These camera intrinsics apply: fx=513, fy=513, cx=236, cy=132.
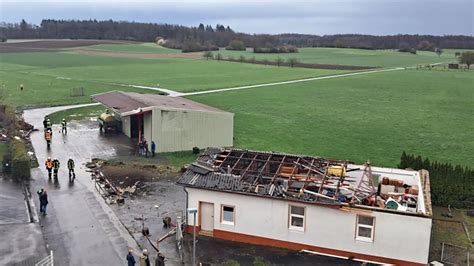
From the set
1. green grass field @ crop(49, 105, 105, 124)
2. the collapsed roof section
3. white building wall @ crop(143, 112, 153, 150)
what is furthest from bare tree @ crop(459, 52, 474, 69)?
the collapsed roof section

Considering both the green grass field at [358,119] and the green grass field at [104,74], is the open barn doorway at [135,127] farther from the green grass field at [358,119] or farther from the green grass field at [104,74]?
the green grass field at [104,74]

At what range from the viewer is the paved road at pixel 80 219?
20016 mm

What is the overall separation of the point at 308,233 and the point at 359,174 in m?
5.05

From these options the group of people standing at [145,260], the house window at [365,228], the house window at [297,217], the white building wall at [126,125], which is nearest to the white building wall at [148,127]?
the white building wall at [126,125]

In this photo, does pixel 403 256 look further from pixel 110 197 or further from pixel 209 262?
pixel 110 197

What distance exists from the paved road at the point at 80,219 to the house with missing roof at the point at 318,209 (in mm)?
3600

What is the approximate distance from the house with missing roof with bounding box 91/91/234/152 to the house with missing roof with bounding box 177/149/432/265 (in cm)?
1315

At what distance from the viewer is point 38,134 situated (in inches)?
1654

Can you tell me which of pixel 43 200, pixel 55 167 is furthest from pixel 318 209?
pixel 55 167

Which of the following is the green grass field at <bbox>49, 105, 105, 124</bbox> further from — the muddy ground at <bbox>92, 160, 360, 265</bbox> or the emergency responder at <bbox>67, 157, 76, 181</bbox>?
the emergency responder at <bbox>67, 157, 76, 181</bbox>

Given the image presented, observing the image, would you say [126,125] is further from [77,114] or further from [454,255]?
[454,255]

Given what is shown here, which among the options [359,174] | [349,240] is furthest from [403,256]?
[359,174]

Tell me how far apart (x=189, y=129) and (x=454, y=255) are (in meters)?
21.2

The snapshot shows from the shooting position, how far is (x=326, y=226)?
2019 cm
